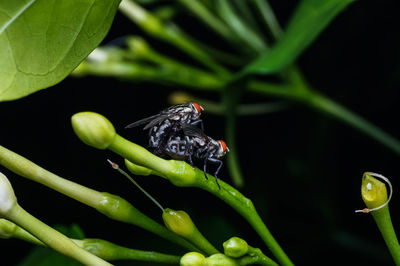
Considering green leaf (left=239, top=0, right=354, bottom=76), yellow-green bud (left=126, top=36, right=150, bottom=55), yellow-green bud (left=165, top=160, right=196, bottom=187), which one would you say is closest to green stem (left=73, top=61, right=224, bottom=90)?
yellow-green bud (left=126, top=36, right=150, bottom=55)

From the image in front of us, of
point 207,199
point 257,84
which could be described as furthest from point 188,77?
point 207,199

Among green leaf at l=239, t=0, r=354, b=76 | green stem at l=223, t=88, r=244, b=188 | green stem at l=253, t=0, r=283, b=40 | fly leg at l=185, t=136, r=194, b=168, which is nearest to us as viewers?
fly leg at l=185, t=136, r=194, b=168

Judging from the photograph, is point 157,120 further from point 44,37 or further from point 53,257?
point 53,257

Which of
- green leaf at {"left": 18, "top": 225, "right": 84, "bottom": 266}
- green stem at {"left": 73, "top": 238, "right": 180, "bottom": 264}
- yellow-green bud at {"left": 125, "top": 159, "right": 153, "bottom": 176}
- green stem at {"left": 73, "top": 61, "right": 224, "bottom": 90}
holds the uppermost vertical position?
green stem at {"left": 73, "top": 61, "right": 224, "bottom": 90}

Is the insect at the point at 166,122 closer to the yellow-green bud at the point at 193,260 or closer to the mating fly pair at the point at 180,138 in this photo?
the mating fly pair at the point at 180,138

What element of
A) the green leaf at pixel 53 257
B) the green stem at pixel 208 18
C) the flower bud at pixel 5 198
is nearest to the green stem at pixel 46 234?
the flower bud at pixel 5 198

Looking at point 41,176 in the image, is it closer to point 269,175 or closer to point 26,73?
point 26,73

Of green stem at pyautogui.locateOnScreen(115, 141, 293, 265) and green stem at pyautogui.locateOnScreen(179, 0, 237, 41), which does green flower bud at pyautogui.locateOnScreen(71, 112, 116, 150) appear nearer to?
green stem at pyautogui.locateOnScreen(115, 141, 293, 265)
